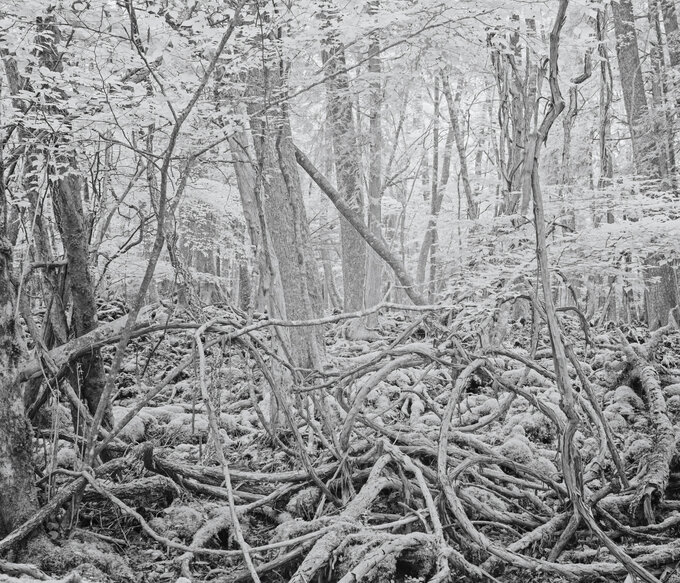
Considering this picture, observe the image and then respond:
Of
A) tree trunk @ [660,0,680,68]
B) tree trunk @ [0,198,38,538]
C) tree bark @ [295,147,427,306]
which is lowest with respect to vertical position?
tree trunk @ [0,198,38,538]

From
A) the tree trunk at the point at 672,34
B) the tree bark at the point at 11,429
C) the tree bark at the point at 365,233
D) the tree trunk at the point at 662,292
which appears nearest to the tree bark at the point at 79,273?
the tree bark at the point at 11,429

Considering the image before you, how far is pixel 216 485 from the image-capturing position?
3.80 metres

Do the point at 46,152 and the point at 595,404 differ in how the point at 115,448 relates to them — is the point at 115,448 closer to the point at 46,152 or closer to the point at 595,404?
the point at 46,152

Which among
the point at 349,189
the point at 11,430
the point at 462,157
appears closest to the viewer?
the point at 11,430

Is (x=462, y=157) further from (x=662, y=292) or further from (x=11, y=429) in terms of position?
(x=11, y=429)

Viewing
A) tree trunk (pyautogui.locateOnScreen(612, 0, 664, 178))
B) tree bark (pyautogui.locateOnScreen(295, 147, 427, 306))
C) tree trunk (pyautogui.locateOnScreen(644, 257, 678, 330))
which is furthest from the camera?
tree trunk (pyautogui.locateOnScreen(612, 0, 664, 178))

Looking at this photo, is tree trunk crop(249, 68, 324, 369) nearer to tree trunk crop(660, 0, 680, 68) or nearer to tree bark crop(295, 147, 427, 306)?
tree bark crop(295, 147, 427, 306)

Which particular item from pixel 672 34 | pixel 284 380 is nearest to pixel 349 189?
pixel 284 380

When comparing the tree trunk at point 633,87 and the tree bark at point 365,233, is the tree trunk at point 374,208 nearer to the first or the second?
the tree bark at point 365,233

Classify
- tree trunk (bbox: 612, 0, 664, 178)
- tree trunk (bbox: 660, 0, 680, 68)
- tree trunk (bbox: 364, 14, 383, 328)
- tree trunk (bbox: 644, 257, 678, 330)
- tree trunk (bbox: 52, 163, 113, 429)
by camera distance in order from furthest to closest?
tree trunk (bbox: 364, 14, 383, 328) < tree trunk (bbox: 660, 0, 680, 68) < tree trunk (bbox: 612, 0, 664, 178) < tree trunk (bbox: 644, 257, 678, 330) < tree trunk (bbox: 52, 163, 113, 429)

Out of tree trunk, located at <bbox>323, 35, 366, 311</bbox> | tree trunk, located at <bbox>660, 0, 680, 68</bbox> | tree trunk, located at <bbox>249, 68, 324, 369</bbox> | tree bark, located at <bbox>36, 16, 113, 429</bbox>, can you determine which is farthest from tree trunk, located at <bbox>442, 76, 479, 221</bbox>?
tree bark, located at <bbox>36, 16, 113, 429</bbox>

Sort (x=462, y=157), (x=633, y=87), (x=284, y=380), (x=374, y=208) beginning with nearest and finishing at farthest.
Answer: (x=284, y=380) → (x=633, y=87) → (x=374, y=208) → (x=462, y=157)

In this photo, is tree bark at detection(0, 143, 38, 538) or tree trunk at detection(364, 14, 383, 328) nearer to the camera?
tree bark at detection(0, 143, 38, 538)

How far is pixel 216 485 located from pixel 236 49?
3.59 metres
